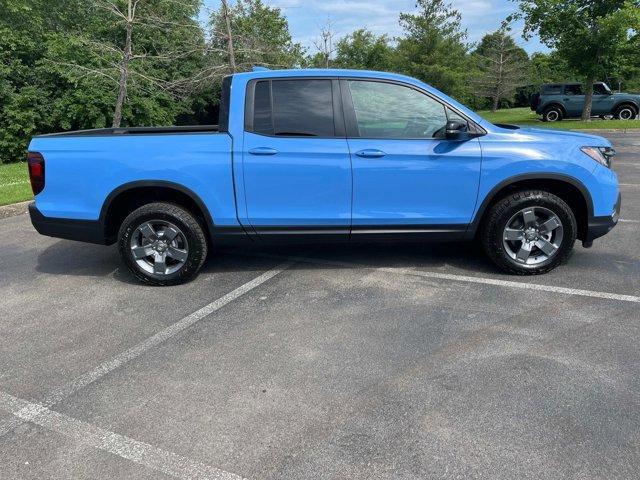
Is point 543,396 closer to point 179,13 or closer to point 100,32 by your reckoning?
point 179,13

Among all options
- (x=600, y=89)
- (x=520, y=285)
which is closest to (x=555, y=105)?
(x=600, y=89)

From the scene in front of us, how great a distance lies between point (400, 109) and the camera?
171 inches

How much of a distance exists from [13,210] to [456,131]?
6.78 metres

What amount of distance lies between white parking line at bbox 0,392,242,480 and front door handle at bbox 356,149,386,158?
2.72 m

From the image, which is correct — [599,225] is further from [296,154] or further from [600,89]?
[600,89]

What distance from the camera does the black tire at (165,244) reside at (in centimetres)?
441

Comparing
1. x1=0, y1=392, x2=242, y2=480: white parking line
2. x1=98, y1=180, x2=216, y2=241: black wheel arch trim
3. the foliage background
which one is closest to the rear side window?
x1=98, y1=180, x2=216, y2=241: black wheel arch trim

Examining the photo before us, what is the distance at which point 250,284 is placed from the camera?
4.58 m

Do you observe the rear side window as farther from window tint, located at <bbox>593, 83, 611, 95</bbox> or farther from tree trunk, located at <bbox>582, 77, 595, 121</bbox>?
window tint, located at <bbox>593, 83, 611, 95</bbox>

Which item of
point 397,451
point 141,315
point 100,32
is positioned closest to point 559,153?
point 397,451

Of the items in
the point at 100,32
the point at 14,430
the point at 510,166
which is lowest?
the point at 14,430

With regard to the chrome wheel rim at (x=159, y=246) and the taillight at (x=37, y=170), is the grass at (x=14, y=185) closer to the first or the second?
the taillight at (x=37, y=170)

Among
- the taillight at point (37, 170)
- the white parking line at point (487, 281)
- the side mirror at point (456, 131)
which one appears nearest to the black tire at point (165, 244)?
the taillight at point (37, 170)

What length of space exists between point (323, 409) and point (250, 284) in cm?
201
